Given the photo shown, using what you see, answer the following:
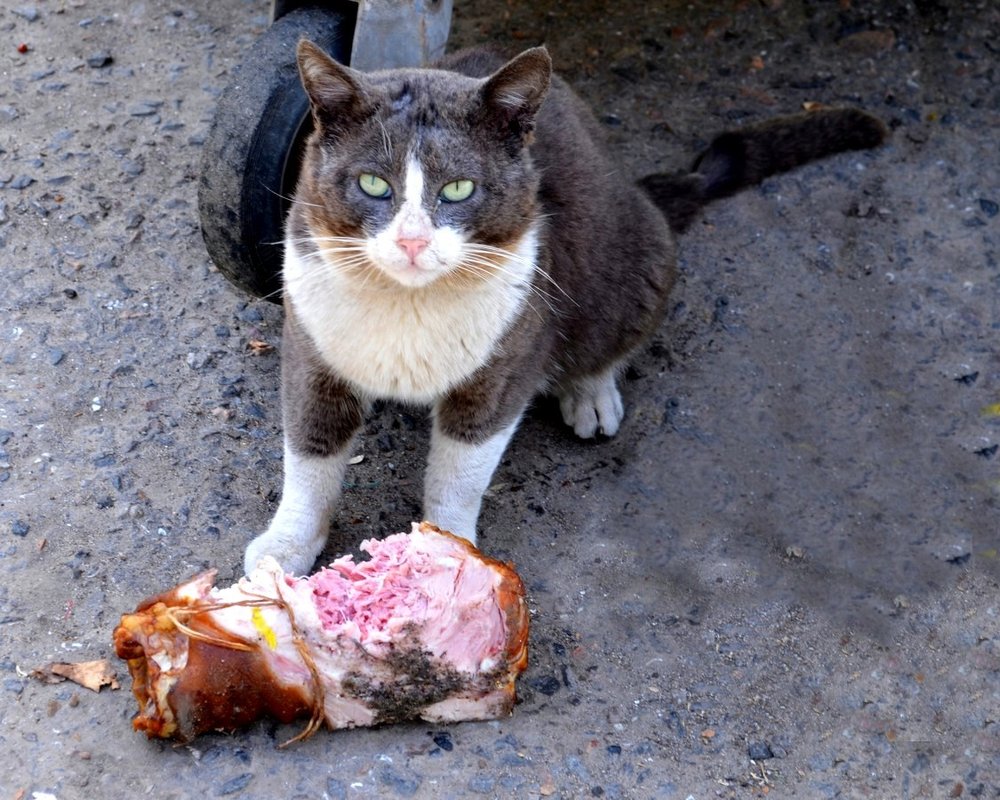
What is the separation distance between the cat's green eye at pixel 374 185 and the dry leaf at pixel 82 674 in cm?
117

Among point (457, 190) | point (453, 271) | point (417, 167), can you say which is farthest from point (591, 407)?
point (417, 167)

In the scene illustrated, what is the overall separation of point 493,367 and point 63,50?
2.65 metres

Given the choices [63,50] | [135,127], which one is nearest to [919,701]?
[135,127]

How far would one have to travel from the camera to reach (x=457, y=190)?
8.48ft

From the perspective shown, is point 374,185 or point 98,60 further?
point 98,60

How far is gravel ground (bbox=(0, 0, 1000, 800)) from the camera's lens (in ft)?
8.54

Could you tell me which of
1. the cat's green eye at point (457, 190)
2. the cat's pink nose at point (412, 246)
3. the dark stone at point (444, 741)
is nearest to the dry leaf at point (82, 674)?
the dark stone at point (444, 741)

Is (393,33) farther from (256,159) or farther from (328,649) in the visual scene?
(328,649)

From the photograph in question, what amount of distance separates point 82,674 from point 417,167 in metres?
1.30

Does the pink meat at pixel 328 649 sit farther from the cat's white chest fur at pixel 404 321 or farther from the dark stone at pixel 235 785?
the cat's white chest fur at pixel 404 321

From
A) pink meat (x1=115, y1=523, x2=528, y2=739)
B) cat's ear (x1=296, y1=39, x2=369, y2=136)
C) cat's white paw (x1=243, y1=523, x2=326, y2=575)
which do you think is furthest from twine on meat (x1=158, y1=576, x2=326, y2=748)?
cat's ear (x1=296, y1=39, x2=369, y2=136)

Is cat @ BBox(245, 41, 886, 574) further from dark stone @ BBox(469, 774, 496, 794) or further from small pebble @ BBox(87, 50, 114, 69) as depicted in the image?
small pebble @ BBox(87, 50, 114, 69)

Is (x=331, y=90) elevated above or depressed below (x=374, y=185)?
above

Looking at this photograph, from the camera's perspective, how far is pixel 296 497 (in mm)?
2959
